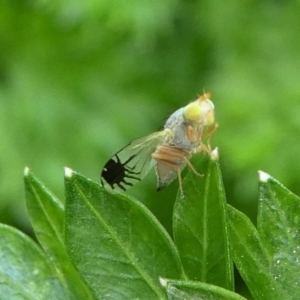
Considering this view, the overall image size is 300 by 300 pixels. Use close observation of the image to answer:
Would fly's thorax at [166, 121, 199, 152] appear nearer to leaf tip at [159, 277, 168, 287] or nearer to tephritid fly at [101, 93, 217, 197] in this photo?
tephritid fly at [101, 93, 217, 197]

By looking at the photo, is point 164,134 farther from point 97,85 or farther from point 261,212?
point 97,85

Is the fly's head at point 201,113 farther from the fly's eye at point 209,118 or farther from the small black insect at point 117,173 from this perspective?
the small black insect at point 117,173

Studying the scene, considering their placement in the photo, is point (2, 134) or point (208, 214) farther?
point (2, 134)

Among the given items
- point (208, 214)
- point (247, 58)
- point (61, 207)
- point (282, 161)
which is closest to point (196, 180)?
point (208, 214)

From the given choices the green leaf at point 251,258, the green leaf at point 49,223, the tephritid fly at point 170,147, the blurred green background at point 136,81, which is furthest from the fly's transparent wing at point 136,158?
the blurred green background at point 136,81

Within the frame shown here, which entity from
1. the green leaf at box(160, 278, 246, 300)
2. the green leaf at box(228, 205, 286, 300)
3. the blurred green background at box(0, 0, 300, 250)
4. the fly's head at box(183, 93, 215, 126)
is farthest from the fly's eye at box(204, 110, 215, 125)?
the blurred green background at box(0, 0, 300, 250)

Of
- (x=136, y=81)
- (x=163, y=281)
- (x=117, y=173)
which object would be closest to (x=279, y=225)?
(x=163, y=281)

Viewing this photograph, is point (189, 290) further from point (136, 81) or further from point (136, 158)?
point (136, 81)
